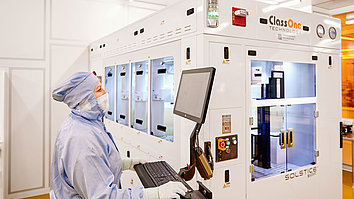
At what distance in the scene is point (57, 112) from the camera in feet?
14.8

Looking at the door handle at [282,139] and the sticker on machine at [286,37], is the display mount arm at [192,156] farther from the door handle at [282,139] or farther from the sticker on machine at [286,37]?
the sticker on machine at [286,37]

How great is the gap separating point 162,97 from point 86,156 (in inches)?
60.3

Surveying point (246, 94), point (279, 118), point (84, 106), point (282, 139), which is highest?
point (246, 94)

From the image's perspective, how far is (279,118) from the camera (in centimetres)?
268

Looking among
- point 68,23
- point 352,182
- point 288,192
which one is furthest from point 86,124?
point 352,182

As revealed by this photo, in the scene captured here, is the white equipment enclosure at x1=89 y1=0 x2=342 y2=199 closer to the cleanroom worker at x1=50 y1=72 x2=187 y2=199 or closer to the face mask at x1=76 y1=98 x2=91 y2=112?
the cleanroom worker at x1=50 y1=72 x2=187 y2=199

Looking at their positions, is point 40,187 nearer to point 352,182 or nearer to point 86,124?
point 86,124

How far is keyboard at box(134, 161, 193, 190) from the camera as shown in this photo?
1.63 m

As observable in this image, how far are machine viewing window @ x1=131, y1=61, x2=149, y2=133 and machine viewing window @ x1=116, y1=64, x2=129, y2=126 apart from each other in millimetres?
210

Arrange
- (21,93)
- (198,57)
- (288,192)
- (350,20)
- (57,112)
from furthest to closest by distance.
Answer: (350,20) → (57,112) → (21,93) → (288,192) → (198,57)

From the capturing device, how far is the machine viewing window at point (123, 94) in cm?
360

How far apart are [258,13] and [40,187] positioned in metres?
4.32

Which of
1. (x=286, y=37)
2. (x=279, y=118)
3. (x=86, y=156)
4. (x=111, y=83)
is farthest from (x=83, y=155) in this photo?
(x=111, y=83)

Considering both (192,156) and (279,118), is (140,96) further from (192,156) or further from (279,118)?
(192,156)
